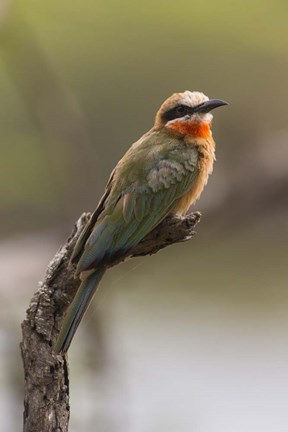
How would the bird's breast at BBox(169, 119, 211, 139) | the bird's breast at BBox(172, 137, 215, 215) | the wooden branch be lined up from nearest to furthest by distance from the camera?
the wooden branch → the bird's breast at BBox(172, 137, 215, 215) → the bird's breast at BBox(169, 119, 211, 139)

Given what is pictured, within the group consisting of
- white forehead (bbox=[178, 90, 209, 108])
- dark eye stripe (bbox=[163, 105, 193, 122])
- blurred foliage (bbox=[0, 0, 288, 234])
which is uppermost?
blurred foliage (bbox=[0, 0, 288, 234])

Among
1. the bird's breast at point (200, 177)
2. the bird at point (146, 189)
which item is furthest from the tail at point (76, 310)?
the bird's breast at point (200, 177)

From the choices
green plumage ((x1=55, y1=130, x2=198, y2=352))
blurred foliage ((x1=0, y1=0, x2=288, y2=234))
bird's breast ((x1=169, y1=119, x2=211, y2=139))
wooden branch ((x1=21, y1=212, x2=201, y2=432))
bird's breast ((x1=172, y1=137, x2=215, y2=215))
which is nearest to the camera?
wooden branch ((x1=21, y1=212, x2=201, y2=432))

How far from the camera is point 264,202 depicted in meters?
3.86

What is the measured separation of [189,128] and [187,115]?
0.04 metres

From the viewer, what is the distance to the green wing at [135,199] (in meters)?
2.38

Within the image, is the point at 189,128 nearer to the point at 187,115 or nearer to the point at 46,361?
the point at 187,115

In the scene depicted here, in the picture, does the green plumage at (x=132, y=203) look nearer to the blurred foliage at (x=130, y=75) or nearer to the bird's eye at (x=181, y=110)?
the bird's eye at (x=181, y=110)

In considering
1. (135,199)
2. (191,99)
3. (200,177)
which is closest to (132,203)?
(135,199)

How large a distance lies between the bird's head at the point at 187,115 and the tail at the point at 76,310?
61cm

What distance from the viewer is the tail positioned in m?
2.15

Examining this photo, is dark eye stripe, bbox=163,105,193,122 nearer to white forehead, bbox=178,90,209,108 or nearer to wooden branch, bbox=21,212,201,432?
white forehead, bbox=178,90,209,108

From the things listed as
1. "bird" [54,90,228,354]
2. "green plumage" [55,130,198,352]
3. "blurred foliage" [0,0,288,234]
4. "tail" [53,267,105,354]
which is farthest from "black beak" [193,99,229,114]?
"blurred foliage" [0,0,288,234]

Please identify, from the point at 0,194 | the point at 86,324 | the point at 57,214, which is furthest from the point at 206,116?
the point at 0,194
